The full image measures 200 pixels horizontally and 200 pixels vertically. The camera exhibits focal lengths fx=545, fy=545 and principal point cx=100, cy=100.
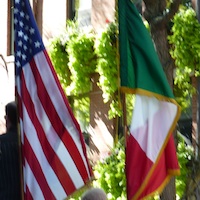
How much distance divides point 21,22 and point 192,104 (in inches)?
202

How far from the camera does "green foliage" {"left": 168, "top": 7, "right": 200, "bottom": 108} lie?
28.3 feet

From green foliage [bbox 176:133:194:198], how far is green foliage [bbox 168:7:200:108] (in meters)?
0.69

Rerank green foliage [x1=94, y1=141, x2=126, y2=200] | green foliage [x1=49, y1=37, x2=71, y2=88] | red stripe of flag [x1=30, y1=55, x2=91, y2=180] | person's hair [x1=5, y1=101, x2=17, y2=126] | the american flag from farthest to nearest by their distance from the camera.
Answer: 1. green foliage [x1=49, y1=37, x2=71, y2=88]
2. green foliage [x1=94, y1=141, x2=126, y2=200]
3. person's hair [x1=5, y1=101, x2=17, y2=126]
4. red stripe of flag [x1=30, y1=55, x2=91, y2=180]
5. the american flag

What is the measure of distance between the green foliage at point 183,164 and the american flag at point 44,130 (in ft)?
13.2

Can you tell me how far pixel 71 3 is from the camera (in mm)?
12469

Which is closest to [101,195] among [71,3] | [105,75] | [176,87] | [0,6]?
[176,87]

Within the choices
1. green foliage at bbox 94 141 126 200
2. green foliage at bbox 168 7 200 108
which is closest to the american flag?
green foliage at bbox 168 7 200 108

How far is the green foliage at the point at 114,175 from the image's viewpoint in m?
9.16

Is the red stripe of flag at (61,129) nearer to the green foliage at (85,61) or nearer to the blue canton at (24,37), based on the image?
the blue canton at (24,37)

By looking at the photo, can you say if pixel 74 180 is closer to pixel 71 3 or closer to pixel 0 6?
pixel 71 3

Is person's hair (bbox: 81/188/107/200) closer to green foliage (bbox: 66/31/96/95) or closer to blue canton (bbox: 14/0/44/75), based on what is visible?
blue canton (bbox: 14/0/44/75)

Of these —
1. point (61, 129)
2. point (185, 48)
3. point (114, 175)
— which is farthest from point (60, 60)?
point (61, 129)

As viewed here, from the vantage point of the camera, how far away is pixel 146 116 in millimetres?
4633

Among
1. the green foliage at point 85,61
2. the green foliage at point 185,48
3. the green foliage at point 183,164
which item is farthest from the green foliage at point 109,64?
→ the green foliage at point 183,164
